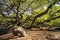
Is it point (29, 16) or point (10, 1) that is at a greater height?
point (10, 1)

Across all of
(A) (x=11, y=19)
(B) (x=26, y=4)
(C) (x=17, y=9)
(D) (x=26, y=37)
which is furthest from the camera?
(A) (x=11, y=19)

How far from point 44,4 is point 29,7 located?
1.08 meters

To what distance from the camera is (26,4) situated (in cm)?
1005

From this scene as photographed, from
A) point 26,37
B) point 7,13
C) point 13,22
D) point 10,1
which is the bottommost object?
point 26,37

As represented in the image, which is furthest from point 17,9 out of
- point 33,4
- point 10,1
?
point 33,4

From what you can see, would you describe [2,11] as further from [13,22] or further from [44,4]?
[44,4]

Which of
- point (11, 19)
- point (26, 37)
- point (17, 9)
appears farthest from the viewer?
point (11, 19)

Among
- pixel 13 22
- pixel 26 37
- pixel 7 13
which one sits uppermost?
pixel 7 13

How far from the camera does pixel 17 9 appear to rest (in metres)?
9.27

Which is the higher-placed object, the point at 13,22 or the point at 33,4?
the point at 33,4

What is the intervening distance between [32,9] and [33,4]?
1.32ft

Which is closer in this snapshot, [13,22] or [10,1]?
[10,1]

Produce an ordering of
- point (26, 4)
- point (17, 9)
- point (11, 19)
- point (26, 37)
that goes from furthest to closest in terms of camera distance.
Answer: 1. point (11, 19)
2. point (26, 4)
3. point (17, 9)
4. point (26, 37)

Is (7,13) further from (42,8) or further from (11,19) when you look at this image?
(42,8)
